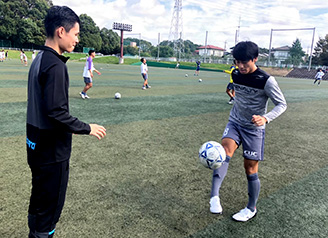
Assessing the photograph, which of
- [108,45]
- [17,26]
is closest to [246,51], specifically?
[17,26]

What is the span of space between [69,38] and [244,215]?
2901mm

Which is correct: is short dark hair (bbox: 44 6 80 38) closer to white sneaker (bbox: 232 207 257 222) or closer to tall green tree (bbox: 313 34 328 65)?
white sneaker (bbox: 232 207 257 222)

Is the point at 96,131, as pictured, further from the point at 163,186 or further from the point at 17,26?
the point at 17,26

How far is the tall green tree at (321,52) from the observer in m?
68.3

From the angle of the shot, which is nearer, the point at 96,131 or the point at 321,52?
the point at 96,131

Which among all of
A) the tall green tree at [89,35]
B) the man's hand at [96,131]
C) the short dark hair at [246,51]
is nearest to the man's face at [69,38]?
the man's hand at [96,131]

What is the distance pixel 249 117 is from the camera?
3350 millimetres

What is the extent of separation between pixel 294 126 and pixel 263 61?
65.0 metres

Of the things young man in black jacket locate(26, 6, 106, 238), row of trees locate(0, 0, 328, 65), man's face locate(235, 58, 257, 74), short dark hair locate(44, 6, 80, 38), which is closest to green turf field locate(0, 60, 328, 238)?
young man in black jacket locate(26, 6, 106, 238)

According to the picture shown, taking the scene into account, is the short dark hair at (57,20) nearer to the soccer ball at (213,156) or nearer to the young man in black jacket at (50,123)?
the young man in black jacket at (50,123)

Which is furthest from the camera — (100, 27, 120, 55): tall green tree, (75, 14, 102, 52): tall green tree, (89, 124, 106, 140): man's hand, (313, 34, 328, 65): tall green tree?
(100, 27, 120, 55): tall green tree

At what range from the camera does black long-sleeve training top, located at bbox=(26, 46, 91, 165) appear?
1865 millimetres

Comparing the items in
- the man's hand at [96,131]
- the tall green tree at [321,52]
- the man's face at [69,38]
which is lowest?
the man's hand at [96,131]

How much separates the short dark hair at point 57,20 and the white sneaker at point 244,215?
2.90 metres
